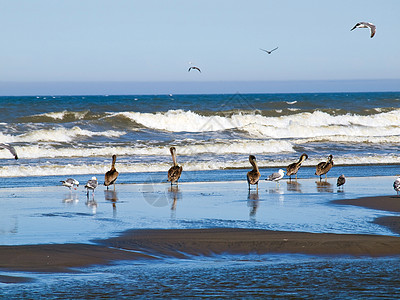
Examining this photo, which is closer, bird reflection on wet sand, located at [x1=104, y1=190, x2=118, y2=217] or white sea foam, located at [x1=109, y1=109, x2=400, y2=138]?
bird reflection on wet sand, located at [x1=104, y1=190, x2=118, y2=217]

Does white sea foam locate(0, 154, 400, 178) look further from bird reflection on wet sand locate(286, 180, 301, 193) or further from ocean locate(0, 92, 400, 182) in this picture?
bird reflection on wet sand locate(286, 180, 301, 193)

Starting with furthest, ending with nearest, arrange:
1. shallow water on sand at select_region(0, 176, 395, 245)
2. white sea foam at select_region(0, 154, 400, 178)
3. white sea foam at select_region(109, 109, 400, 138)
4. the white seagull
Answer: white sea foam at select_region(109, 109, 400, 138)
white sea foam at select_region(0, 154, 400, 178)
the white seagull
shallow water on sand at select_region(0, 176, 395, 245)

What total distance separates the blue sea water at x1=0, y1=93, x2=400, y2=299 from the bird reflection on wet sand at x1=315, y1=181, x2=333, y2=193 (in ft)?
0.08

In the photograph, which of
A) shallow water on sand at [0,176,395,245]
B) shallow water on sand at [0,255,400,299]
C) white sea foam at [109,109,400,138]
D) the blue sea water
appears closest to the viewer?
shallow water on sand at [0,255,400,299]

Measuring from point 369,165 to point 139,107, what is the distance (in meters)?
35.0

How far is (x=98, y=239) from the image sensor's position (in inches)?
364

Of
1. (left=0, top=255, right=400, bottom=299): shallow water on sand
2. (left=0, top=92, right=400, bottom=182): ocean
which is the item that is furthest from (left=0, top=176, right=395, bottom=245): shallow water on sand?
(left=0, top=92, right=400, bottom=182): ocean

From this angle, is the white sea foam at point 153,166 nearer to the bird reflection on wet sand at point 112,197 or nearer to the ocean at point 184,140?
the ocean at point 184,140

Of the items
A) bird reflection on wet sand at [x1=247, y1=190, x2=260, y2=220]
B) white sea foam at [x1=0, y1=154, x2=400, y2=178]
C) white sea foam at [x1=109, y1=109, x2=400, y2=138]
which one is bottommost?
white sea foam at [x1=0, y1=154, x2=400, y2=178]

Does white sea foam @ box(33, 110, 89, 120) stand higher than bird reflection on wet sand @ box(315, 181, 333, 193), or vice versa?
white sea foam @ box(33, 110, 89, 120)

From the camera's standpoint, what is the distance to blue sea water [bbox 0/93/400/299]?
684 centimetres

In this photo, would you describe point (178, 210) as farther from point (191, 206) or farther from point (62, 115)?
point (62, 115)

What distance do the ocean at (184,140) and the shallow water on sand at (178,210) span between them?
4.26 meters

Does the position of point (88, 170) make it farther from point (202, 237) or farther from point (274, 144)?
point (202, 237)
